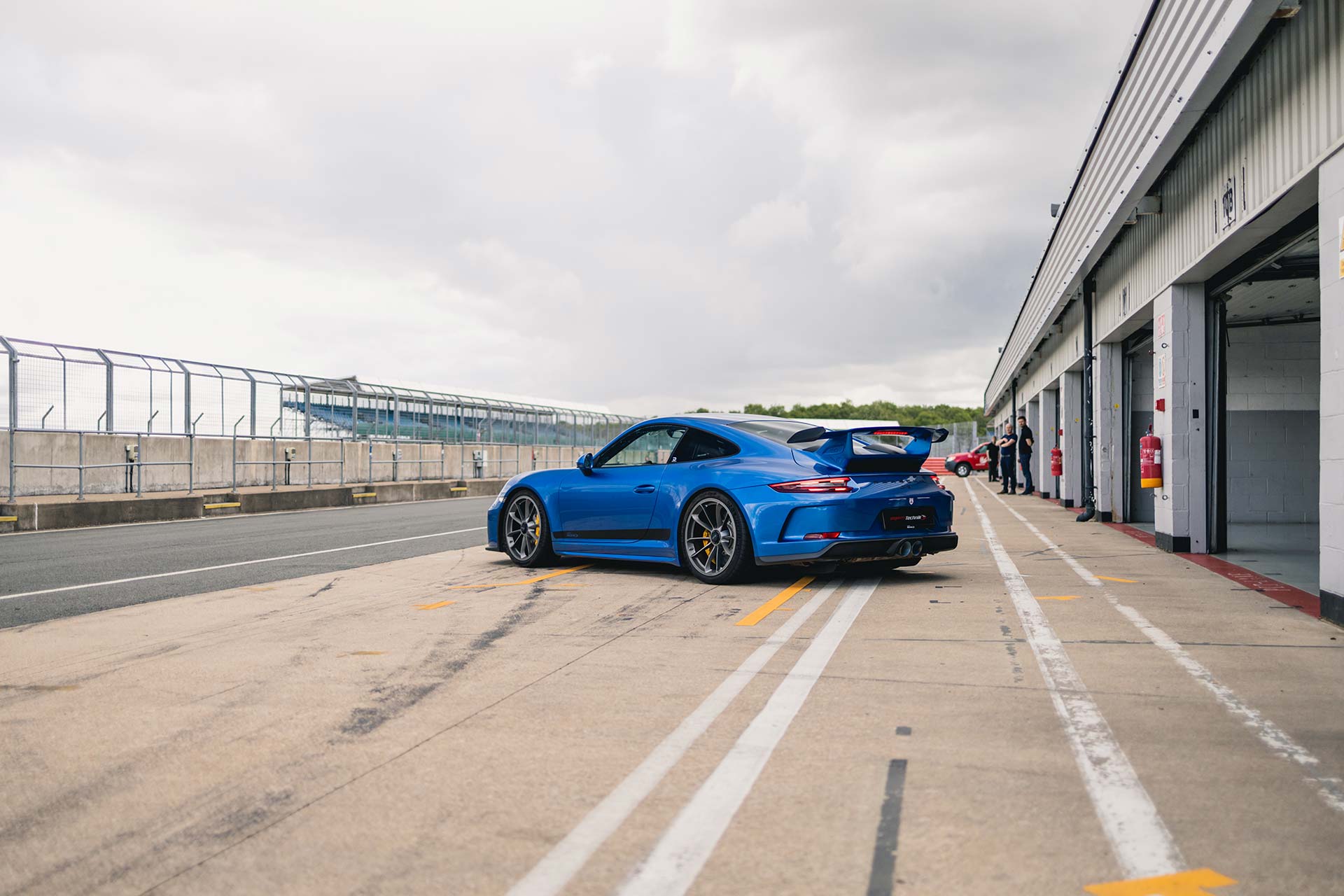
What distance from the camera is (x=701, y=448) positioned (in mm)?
8781

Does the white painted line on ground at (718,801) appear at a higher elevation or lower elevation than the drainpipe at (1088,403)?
lower

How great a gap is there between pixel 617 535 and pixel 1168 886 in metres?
6.77

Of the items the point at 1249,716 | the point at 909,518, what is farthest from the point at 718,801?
the point at 909,518

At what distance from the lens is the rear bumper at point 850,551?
25.8ft

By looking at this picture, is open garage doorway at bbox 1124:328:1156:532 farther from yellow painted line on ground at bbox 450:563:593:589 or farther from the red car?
the red car

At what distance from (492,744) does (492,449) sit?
120ft

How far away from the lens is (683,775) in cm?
344

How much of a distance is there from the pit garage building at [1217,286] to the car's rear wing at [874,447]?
2735mm

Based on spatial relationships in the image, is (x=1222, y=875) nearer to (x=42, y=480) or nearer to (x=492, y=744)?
(x=492, y=744)

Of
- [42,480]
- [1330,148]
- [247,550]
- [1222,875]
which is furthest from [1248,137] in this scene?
[42,480]

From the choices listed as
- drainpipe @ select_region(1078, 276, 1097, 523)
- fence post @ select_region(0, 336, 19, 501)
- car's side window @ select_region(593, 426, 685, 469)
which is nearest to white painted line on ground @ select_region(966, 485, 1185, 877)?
car's side window @ select_region(593, 426, 685, 469)

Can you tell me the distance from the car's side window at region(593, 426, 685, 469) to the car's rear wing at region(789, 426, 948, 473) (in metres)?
1.13

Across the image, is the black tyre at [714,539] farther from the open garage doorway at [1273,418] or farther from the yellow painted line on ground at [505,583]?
the open garage doorway at [1273,418]

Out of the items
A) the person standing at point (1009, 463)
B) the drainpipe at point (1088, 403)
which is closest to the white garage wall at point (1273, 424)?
the drainpipe at point (1088, 403)
